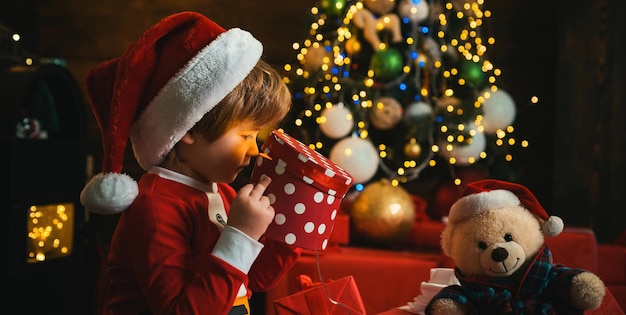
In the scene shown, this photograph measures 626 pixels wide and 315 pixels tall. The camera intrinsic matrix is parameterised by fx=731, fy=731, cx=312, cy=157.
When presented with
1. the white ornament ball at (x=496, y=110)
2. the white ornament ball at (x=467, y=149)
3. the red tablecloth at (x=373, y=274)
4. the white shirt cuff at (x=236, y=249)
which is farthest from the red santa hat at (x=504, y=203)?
the white ornament ball at (x=496, y=110)

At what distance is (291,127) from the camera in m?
2.92

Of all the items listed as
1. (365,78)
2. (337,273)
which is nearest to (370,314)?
(337,273)

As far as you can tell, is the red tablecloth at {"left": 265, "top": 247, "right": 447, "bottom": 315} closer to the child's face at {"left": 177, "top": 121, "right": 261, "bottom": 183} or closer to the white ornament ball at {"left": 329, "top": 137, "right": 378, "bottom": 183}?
the white ornament ball at {"left": 329, "top": 137, "right": 378, "bottom": 183}

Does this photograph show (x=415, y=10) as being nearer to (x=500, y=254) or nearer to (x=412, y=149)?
(x=412, y=149)

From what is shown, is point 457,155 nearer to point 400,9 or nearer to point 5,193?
point 400,9

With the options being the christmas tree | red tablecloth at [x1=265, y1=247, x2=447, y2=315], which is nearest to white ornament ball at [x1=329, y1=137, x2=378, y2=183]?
the christmas tree

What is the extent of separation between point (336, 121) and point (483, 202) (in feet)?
4.29

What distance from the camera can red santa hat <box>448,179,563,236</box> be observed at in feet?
4.67

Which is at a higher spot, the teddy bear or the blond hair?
the blond hair

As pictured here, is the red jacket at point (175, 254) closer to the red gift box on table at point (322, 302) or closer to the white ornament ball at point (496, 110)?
the red gift box on table at point (322, 302)

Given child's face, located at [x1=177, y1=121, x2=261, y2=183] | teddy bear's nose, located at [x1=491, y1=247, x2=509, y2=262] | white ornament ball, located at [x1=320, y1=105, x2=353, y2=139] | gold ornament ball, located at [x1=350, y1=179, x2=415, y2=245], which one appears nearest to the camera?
child's face, located at [x1=177, y1=121, x2=261, y2=183]

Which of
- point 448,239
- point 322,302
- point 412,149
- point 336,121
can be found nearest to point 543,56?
point 412,149

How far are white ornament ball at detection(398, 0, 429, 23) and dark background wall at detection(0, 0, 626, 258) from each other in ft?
1.40

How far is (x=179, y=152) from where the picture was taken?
1.26 m
